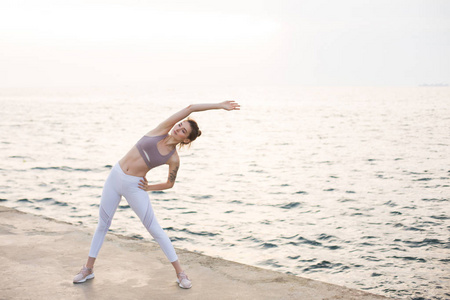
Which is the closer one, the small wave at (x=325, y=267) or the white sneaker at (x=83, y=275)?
the white sneaker at (x=83, y=275)

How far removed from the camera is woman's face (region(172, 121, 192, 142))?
514 centimetres

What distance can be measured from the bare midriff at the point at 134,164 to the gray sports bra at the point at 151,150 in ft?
0.15

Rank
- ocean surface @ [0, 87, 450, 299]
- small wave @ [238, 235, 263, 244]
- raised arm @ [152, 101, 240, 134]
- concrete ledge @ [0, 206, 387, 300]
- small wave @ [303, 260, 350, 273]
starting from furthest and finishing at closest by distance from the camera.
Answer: small wave @ [238, 235, 263, 244] → ocean surface @ [0, 87, 450, 299] → small wave @ [303, 260, 350, 273] → concrete ledge @ [0, 206, 387, 300] → raised arm @ [152, 101, 240, 134]

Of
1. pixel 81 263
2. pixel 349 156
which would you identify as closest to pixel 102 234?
pixel 81 263

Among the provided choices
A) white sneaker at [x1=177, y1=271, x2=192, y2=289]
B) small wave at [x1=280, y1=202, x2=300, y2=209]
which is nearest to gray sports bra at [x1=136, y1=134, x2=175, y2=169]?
white sneaker at [x1=177, y1=271, x2=192, y2=289]

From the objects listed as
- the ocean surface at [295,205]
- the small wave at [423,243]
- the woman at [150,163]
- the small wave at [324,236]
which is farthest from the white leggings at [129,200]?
the small wave at [423,243]

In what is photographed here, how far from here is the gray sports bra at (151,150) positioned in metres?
5.21

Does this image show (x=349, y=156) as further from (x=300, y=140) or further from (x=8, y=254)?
(x=8, y=254)

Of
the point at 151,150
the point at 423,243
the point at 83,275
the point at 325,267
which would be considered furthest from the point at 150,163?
the point at 423,243

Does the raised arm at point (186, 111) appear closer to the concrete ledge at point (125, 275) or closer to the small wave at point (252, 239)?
the concrete ledge at point (125, 275)

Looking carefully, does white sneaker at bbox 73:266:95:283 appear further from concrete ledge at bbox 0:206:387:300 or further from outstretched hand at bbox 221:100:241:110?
outstretched hand at bbox 221:100:241:110

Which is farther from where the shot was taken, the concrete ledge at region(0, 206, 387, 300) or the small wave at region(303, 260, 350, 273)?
the small wave at region(303, 260, 350, 273)

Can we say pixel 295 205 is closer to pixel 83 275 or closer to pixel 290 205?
pixel 290 205

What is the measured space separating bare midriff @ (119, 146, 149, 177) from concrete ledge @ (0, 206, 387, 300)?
1312 mm
